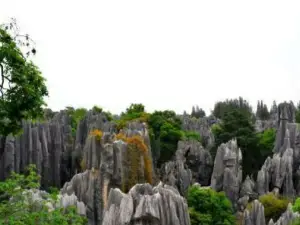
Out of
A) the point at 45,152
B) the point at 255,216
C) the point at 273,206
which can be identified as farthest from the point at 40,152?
the point at 255,216

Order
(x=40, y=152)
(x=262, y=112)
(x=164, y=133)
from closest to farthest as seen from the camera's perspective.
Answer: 1. (x=40, y=152)
2. (x=164, y=133)
3. (x=262, y=112)

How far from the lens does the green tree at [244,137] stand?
52.2 m

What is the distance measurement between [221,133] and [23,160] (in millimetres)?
17671

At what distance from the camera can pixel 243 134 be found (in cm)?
5325

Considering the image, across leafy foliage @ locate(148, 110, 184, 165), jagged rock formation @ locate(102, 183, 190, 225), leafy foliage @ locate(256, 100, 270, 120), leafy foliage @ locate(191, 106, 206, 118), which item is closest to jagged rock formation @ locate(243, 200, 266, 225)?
jagged rock formation @ locate(102, 183, 190, 225)

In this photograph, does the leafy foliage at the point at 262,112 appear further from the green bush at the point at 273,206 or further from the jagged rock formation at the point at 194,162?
the green bush at the point at 273,206

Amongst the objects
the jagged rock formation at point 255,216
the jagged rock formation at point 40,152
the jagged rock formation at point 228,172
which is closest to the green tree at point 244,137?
the jagged rock formation at point 228,172

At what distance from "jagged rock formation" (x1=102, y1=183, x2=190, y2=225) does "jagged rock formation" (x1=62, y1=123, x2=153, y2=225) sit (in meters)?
7.40

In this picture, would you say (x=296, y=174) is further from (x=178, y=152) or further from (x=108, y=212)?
(x=108, y=212)

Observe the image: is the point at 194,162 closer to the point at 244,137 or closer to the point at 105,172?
the point at 244,137

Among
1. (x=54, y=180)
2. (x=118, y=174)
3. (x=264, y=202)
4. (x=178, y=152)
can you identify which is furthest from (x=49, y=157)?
(x=264, y=202)

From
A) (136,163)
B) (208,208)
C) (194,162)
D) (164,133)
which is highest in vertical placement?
(164,133)

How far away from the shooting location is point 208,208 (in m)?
33.9

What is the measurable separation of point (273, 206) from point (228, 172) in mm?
6258
